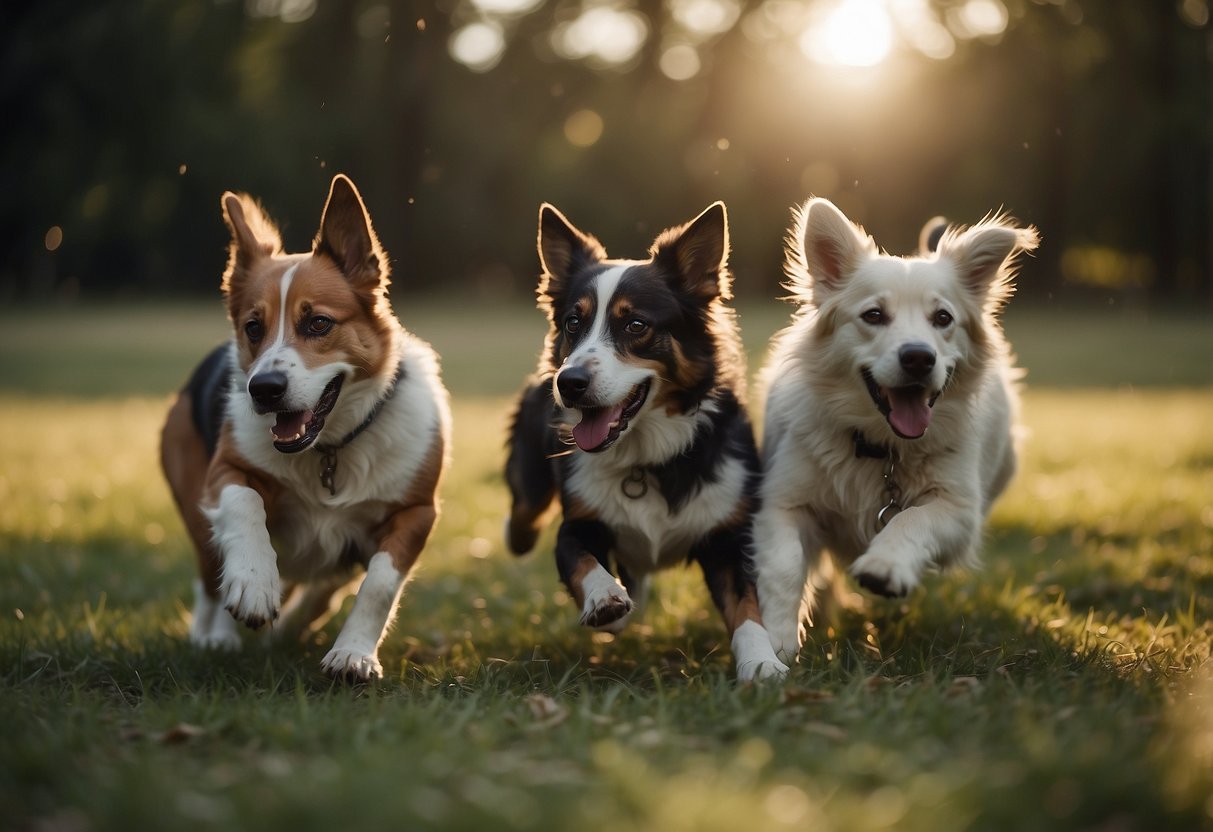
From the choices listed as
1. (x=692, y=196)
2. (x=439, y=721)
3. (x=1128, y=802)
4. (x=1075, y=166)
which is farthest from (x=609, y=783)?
(x=1075, y=166)

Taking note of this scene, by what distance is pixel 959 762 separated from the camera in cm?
292

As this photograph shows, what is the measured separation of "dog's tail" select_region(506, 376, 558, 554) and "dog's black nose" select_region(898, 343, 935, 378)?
1.56m

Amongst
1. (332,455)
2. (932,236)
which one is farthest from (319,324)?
(932,236)

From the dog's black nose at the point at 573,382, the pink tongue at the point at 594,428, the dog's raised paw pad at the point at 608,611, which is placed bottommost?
the dog's raised paw pad at the point at 608,611

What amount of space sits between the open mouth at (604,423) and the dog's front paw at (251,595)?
1287 millimetres

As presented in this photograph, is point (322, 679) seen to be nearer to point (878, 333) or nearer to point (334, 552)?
point (334, 552)

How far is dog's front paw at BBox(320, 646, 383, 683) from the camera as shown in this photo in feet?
13.1

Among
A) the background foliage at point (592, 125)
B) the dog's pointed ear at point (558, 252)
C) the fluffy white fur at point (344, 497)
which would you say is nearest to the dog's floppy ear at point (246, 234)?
the fluffy white fur at point (344, 497)

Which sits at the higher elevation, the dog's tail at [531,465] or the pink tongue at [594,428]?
the pink tongue at [594,428]

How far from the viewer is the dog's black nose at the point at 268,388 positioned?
4.08m

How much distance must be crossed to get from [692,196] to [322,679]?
3244 centimetres

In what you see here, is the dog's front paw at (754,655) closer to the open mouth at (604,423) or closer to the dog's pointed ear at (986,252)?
the open mouth at (604,423)

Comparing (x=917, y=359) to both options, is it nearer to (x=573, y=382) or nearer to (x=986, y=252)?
(x=986, y=252)

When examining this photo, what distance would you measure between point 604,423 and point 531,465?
106 centimetres
